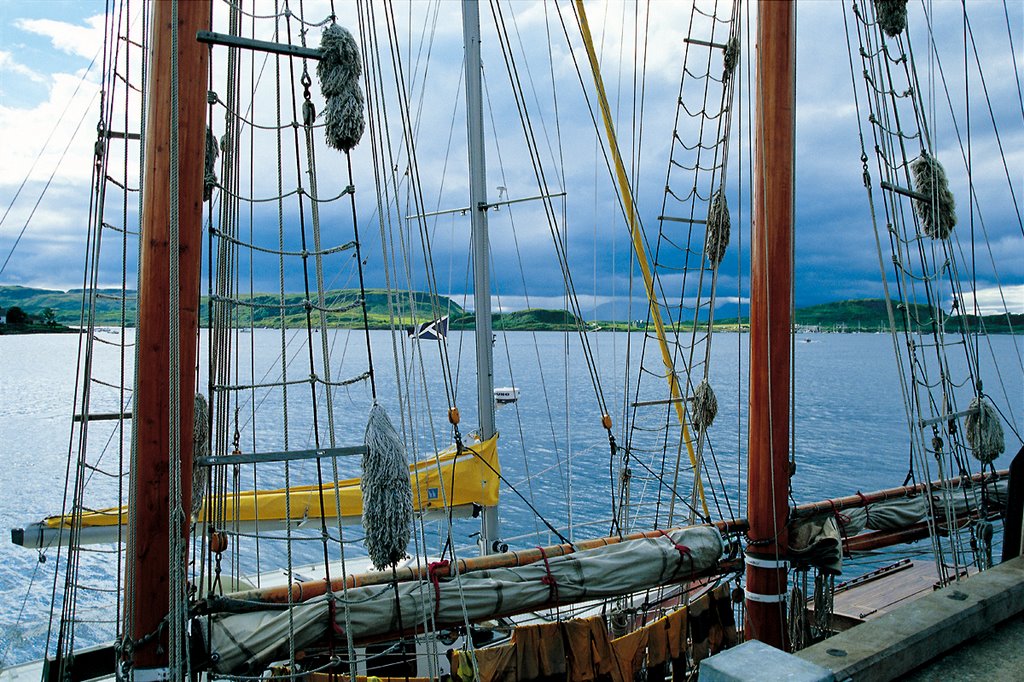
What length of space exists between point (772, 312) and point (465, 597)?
336 cm

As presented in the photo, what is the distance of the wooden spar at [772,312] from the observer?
17.8 ft

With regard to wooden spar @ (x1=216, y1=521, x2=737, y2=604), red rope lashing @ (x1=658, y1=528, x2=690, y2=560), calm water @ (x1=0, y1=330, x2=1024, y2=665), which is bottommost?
calm water @ (x1=0, y1=330, x2=1024, y2=665)

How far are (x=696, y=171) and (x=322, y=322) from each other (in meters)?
5.64

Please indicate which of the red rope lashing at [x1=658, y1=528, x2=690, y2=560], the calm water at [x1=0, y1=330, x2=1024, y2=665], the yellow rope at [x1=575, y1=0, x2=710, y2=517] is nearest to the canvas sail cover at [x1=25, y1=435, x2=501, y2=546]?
the calm water at [x1=0, y1=330, x2=1024, y2=665]

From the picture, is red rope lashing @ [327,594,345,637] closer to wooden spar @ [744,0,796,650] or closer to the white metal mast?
wooden spar @ [744,0,796,650]

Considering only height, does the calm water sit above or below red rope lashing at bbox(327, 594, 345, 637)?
below

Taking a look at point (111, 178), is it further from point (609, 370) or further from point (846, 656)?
point (609, 370)

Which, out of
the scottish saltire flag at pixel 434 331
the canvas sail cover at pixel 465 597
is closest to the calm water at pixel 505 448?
the scottish saltire flag at pixel 434 331

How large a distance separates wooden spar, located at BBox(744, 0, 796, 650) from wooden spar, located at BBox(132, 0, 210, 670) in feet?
14.2

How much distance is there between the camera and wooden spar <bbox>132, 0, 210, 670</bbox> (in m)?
3.55

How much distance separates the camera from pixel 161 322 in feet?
11.8

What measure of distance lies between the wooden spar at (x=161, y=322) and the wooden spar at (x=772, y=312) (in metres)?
4.32

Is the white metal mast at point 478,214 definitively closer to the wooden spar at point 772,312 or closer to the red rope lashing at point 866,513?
the wooden spar at point 772,312

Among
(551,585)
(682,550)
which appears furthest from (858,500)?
(551,585)
